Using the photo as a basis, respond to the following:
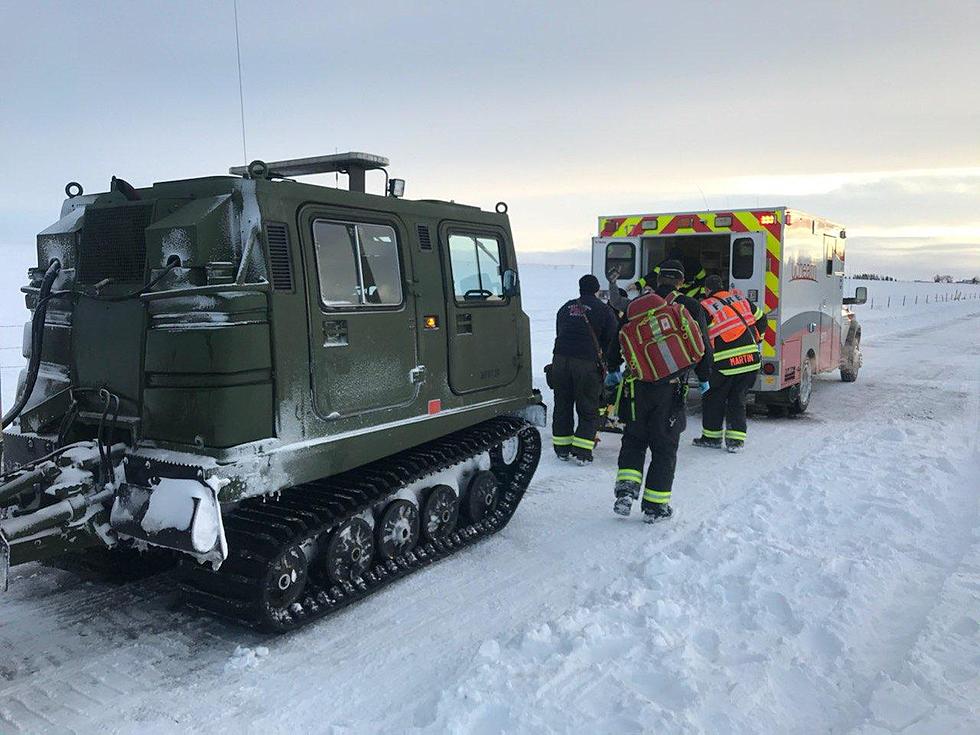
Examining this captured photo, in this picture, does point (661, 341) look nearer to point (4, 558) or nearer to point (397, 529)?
point (397, 529)

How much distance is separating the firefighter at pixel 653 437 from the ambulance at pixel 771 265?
3.74 metres

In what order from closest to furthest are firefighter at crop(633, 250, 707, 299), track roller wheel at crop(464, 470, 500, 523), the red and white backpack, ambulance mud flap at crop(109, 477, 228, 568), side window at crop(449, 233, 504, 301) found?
ambulance mud flap at crop(109, 477, 228, 568), side window at crop(449, 233, 504, 301), track roller wheel at crop(464, 470, 500, 523), the red and white backpack, firefighter at crop(633, 250, 707, 299)

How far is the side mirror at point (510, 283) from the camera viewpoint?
19.7 feet

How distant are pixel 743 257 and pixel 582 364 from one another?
10.7 feet

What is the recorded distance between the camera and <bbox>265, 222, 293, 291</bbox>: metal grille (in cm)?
405

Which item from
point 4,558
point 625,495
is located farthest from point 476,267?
point 4,558

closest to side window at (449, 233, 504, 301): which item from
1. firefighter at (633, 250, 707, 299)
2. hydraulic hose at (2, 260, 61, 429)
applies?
hydraulic hose at (2, 260, 61, 429)

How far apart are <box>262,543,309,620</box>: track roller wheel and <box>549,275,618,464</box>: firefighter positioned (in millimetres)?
3972

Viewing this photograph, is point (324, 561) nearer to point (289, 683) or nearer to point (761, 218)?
point (289, 683)

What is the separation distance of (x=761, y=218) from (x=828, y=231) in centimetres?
266

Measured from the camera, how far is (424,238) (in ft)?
17.0

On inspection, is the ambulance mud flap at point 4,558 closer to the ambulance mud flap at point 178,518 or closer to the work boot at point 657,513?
the ambulance mud flap at point 178,518

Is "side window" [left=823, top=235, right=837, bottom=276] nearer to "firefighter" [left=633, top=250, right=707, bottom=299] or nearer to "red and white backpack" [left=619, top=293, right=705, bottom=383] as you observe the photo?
"firefighter" [left=633, top=250, right=707, bottom=299]

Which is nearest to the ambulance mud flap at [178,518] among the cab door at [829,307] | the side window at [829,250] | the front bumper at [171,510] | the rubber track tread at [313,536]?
the front bumper at [171,510]
